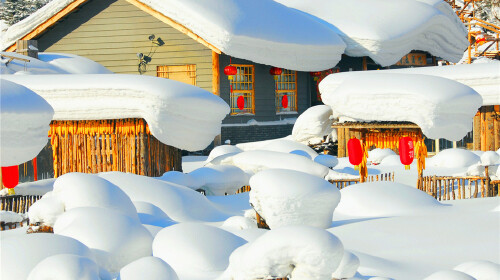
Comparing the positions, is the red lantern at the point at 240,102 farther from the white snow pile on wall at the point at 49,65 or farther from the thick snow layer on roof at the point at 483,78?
the thick snow layer on roof at the point at 483,78

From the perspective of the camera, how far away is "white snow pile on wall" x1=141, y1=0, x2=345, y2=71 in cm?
2128

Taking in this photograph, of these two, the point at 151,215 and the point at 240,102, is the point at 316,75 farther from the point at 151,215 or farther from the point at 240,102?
the point at 151,215

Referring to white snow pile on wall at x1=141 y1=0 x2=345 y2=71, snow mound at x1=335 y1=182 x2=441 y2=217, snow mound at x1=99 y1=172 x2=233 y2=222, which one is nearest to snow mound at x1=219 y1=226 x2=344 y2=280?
snow mound at x1=335 y1=182 x2=441 y2=217

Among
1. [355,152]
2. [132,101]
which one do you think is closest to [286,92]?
[355,152]

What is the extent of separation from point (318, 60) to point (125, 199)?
49.7 feet

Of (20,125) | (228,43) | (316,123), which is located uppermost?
(228,43)

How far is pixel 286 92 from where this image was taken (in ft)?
82.8

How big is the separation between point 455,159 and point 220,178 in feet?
21.6

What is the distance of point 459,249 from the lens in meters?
8.55

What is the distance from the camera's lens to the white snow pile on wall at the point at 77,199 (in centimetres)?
938

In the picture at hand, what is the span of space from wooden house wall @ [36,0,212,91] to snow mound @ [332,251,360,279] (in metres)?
16.3

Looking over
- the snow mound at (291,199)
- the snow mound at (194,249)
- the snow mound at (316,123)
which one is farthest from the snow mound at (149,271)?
the snow mound at (316,123)

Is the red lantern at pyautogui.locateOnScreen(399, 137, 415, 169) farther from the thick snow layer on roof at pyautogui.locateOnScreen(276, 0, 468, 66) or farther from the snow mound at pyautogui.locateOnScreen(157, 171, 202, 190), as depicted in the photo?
the thick snow layer on roof at pyautogui.locateOnScreen(276, 0, 468, 66)

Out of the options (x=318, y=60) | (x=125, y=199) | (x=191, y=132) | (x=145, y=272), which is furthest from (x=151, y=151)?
(x=318, y=60)
